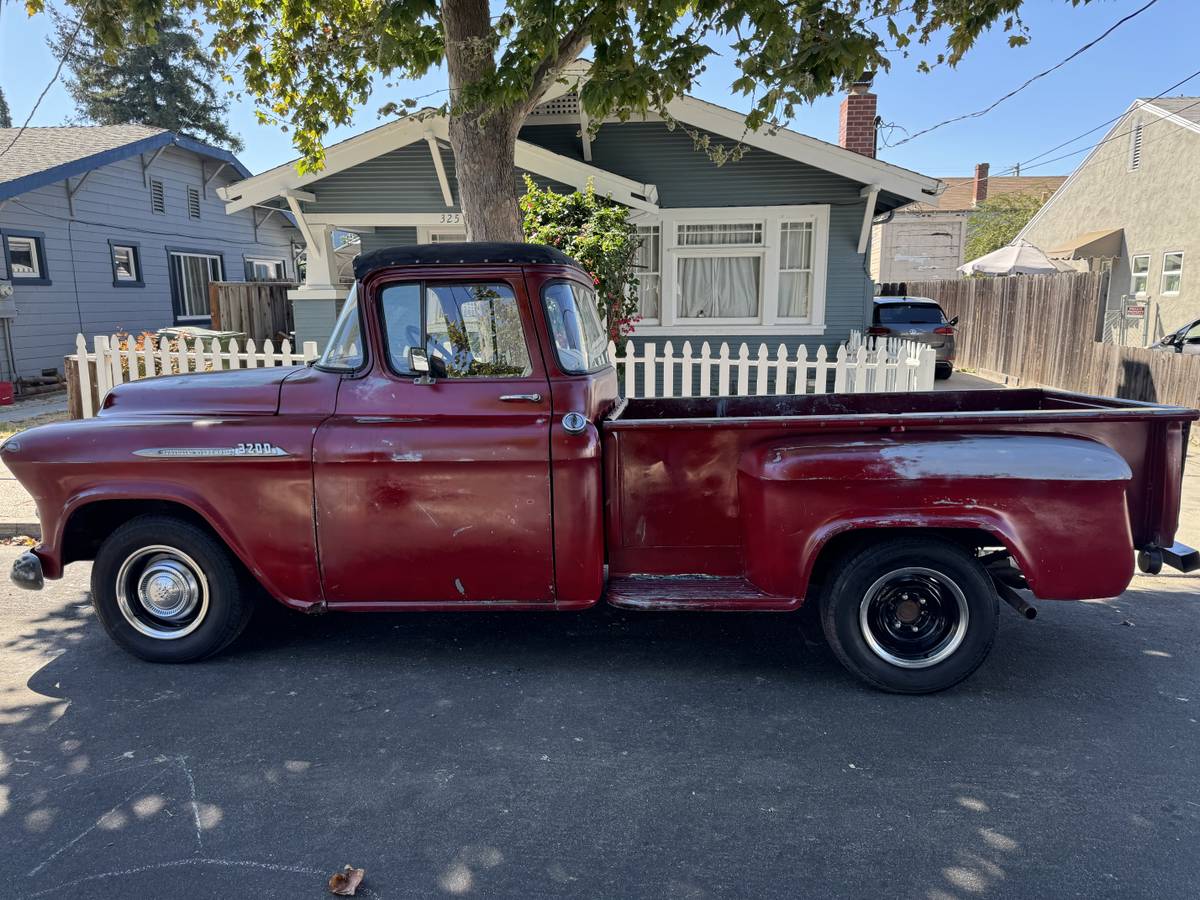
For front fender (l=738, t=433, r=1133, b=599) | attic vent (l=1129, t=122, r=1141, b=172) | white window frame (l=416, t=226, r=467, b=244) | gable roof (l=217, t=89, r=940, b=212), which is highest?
attic vent (l=1129, t=122, r=1141, b=172)

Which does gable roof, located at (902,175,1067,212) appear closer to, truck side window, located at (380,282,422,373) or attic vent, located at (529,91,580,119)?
attic vent, located at (529,91,580,119)

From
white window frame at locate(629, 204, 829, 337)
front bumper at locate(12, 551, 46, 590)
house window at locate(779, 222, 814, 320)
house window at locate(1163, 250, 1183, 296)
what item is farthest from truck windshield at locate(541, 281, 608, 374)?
house window at locate(1163, 250, 1183, 296)

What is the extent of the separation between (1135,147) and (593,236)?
20.2 metres

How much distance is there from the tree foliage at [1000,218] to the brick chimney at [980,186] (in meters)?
0.93

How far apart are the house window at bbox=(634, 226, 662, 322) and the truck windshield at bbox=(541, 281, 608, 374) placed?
7528 mm

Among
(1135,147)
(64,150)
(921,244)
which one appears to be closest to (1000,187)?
(921,244)

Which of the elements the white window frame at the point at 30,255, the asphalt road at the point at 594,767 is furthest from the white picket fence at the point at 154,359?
the white window frame at the point at 30,255

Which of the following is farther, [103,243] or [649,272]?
[103,243]

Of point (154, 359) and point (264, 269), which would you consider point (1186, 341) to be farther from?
point (264, 269)

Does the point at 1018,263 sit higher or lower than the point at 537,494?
higher

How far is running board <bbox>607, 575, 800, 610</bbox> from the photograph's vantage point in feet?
13.3

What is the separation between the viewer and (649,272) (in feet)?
39.8

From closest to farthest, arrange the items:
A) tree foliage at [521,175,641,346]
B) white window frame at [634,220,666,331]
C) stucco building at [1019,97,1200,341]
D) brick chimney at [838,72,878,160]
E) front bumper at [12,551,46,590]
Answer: front bumper at [12,551,46,590]
tree foliage at [521,175,641,346]
white window frame at [634,220,666,331]
brick chimney at [838,72,878,160]
stucco building at [1019,97,1200,341]

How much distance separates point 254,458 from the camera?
4184 millimetres
